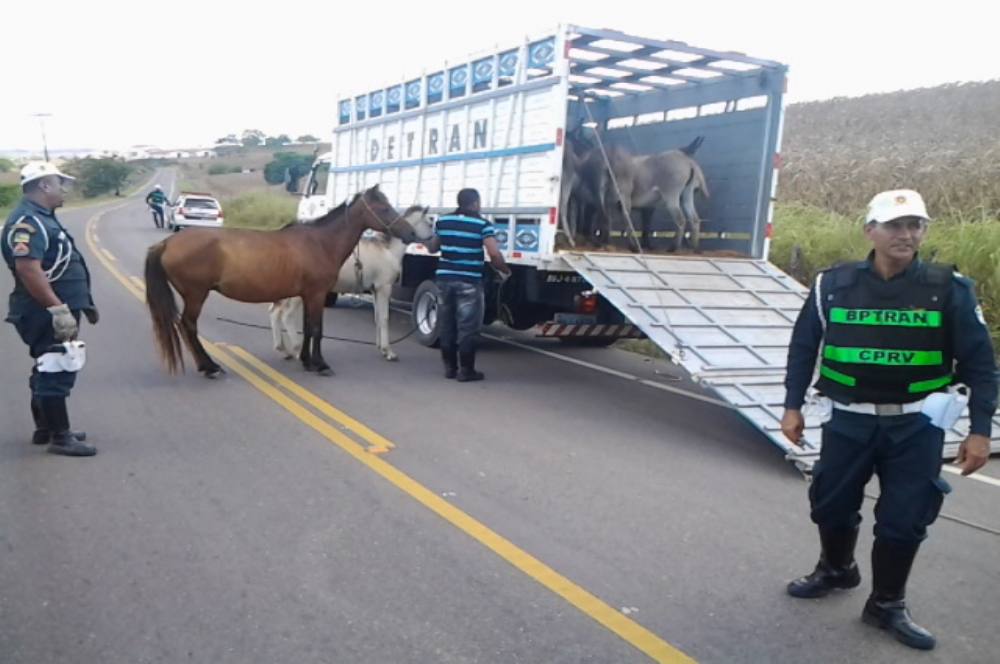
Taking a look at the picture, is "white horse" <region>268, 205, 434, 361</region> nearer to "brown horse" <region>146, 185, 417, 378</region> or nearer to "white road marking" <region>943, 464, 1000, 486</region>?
"brown horse" <region>146, 185, 417, 378</region>

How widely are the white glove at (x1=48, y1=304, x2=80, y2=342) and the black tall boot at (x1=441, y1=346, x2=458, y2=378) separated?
399 cm

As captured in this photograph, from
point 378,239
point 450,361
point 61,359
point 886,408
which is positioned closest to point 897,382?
point 886,408

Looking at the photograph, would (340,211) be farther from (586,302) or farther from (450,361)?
(586,302)

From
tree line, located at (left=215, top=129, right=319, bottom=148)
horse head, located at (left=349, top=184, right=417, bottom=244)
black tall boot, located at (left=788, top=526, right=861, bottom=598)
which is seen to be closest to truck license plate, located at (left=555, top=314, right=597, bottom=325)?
horse head, located at (left=349, top=184, right=417, bottom=244)

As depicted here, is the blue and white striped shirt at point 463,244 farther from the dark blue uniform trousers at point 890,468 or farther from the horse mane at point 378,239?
the dark blue uniform trousers at point 890,468

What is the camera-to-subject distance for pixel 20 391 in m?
7.55

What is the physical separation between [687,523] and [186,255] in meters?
5.55

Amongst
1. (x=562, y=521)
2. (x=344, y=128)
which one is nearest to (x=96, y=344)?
(x=344, y=128)

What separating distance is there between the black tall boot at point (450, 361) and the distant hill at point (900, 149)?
8.68m

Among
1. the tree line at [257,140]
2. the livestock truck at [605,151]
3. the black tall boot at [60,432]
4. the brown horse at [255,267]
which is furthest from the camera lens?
the tree line at [257,140]

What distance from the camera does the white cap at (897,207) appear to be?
11.2 feet

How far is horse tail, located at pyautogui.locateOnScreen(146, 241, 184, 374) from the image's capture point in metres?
8.04

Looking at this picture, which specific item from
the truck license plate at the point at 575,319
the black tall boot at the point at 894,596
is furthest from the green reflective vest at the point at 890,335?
the truck license plate at the point at 575,319

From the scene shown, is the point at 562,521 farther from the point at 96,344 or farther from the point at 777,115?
the point at 96,344
